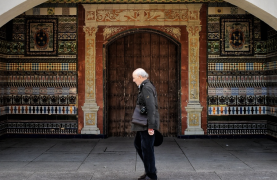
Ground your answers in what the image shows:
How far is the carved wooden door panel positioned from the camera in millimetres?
8117

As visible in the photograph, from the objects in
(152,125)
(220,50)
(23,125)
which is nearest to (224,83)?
(220,50)

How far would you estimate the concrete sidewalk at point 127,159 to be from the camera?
4.74 m

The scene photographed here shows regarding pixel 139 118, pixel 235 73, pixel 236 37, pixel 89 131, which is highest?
pixel 236 37

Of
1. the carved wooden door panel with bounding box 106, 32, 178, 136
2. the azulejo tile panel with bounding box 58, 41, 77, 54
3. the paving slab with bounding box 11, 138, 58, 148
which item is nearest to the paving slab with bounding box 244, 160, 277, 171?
the carved wooden door panel with bounding box 106, 32, 178, 136

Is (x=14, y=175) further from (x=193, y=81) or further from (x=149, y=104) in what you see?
(x=193, y=81)

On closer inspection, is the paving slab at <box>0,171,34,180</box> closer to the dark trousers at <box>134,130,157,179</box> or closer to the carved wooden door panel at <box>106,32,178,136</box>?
the dark trousers at <box>134,130,157,179</box>

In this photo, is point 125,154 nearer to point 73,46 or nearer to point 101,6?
point 73,46

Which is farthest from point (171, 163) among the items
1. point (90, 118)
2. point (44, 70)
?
point (44, 70)

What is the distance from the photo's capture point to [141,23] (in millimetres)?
7910

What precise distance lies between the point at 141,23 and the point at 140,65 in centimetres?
A: 114

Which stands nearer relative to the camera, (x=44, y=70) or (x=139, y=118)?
(x=139, y=118)

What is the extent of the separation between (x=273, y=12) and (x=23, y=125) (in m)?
6.62

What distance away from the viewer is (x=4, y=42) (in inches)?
309

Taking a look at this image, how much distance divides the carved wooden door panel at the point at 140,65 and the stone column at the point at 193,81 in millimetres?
418
